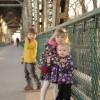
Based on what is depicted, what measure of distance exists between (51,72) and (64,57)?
359mm

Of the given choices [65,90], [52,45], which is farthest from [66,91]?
[52,45]

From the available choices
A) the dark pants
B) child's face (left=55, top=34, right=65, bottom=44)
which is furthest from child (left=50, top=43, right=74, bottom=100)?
child's face (left=55, top=34, right=65, bottom=44)

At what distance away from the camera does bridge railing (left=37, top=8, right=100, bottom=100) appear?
5.42 meters

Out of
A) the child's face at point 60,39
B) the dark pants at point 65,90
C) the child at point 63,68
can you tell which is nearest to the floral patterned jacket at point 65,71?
the child at point 63,68

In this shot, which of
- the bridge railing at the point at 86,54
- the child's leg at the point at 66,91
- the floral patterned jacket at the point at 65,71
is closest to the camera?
the bridge railing at the point at 86,54

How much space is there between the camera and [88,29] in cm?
582

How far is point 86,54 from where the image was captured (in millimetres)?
6023

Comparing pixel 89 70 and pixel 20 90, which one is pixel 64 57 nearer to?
pixel 89 70

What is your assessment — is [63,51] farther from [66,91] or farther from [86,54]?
[66,91]

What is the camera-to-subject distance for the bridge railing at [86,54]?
213 inches

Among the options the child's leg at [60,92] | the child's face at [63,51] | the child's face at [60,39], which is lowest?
the child's leg at [60,92]

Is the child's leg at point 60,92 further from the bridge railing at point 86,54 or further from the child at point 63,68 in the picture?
the bridge railing at point 86,54

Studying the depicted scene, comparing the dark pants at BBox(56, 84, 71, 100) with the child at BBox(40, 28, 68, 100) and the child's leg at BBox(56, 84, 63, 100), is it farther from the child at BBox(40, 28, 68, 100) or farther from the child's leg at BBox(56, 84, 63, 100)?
the child at BBox(40, 28, 68, 100)

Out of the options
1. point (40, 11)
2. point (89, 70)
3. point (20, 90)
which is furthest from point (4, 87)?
point (40, 11)
